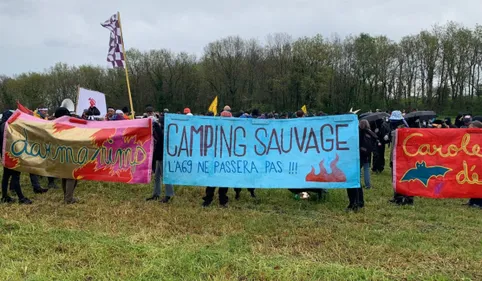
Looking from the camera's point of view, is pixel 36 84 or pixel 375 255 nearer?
pixel 375 255

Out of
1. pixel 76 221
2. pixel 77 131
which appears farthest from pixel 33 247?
pixel 77 131

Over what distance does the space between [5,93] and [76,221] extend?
215 feet

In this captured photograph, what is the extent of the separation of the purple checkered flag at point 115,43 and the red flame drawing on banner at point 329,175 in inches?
322

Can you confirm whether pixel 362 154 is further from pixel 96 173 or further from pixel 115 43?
pixel 115 43

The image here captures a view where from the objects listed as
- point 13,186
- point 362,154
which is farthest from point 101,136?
point 362,154

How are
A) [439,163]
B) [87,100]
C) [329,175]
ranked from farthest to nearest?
1. [87,100]
2. [439,163]
3. [329,175]

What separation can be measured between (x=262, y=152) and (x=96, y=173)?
3442 mm

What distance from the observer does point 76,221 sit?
6371mm

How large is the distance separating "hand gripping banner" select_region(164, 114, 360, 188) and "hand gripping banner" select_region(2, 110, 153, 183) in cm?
64

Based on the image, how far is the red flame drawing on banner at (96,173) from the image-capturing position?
7604mm

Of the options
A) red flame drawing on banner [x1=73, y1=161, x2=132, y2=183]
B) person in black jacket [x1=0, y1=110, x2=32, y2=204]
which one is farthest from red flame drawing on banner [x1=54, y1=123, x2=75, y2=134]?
person in black jacket [x1=0, y1=110, x2=32, y2=204]

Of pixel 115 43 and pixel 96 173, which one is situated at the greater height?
pixel 115 43

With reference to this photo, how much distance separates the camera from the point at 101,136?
7719mm

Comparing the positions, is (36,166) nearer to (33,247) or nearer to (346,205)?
(33,247)
